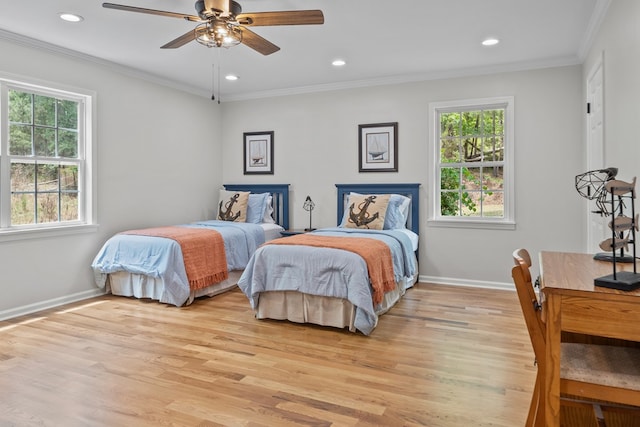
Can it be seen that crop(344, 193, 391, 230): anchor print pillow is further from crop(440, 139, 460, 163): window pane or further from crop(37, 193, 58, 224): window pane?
crop(37, 193, 58, 224): window pane

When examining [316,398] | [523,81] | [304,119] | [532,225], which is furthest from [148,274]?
[523,81]

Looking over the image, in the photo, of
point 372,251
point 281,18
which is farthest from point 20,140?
point 372,251

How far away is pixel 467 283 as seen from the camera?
503 cm

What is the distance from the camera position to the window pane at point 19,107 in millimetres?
3913

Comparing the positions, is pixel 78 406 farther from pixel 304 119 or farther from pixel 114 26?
pixel 304 119

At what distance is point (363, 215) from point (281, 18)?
2583mm

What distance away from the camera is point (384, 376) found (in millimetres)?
2613

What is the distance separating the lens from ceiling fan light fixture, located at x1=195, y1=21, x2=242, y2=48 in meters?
2.91

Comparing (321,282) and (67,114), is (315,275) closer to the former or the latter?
(321,282)

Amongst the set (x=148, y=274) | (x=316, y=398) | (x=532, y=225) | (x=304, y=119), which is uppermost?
(x=304, y=119)

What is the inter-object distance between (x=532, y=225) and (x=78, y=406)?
4.54 meters

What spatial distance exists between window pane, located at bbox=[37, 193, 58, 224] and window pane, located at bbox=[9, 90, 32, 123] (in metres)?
0.74

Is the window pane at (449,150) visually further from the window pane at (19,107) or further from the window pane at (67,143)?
the window pane at (19,107)

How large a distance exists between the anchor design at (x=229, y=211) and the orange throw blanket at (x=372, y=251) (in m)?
1.95
